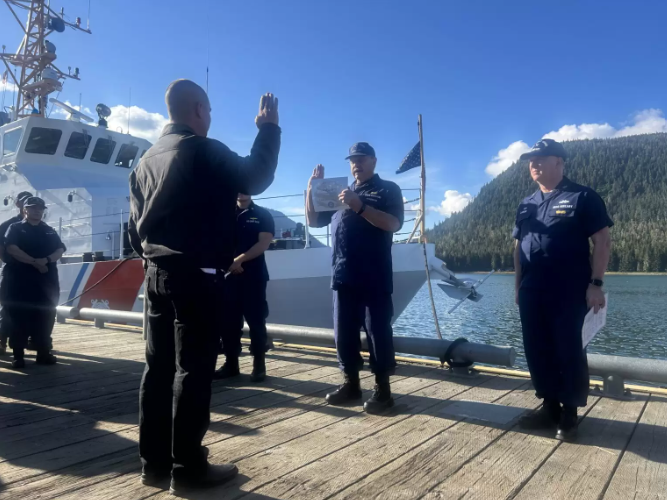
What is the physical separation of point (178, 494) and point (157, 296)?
724mm

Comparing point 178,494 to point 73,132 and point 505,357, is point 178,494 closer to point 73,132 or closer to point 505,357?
point 505,357

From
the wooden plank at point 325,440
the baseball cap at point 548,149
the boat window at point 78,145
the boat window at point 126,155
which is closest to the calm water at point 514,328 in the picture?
the wooden plank at point 325,440

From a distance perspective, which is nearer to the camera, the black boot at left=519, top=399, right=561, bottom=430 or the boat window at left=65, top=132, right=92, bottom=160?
the black boot at left=519, top=399, right=561, bottom=430

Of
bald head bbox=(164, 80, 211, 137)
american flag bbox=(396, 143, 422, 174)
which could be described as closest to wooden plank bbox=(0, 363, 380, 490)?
bald head bbox=(164, 80, 211, 137)

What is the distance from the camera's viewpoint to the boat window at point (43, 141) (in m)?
10.6

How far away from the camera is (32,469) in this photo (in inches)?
80.4

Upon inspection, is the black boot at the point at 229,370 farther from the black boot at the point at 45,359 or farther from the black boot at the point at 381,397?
the black boot at the point at 45,359

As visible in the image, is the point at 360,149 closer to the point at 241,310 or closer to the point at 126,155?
the point at 241,310

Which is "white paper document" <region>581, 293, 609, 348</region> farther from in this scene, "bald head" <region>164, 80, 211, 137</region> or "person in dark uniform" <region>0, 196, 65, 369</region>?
"person in dark uniform" <region>0, 196, 65, 369</region>

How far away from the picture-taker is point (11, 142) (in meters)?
10.9

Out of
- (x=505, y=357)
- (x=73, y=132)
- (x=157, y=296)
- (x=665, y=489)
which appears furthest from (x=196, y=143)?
(x=73, y=132)

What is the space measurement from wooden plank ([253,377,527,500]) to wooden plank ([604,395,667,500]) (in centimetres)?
78

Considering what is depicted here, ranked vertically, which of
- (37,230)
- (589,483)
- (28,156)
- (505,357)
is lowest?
(589,483)

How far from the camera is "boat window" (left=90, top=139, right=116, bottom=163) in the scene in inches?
445
